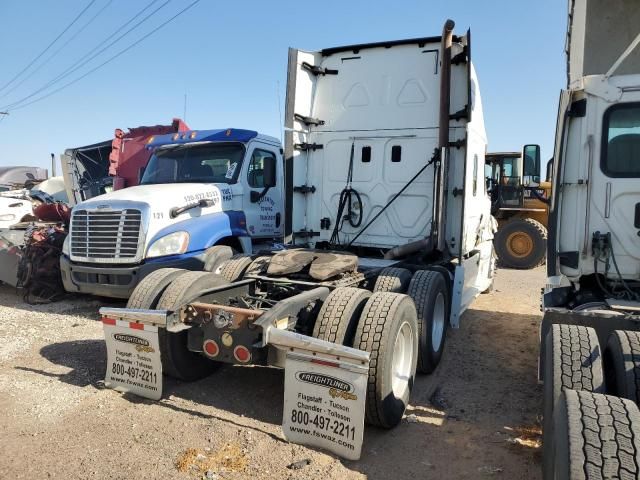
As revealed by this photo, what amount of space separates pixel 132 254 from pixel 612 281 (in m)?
5.60

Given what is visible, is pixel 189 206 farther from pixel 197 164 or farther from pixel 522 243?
pixel 522 243

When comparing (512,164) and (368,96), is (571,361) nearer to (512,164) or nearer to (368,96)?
(368,96)

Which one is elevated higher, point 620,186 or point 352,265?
point 620,186

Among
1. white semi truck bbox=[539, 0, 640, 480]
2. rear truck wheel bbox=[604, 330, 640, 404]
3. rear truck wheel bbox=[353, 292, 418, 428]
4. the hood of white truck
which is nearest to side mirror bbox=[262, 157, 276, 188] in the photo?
the hood of white truck

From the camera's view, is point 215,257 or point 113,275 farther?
point 113,275

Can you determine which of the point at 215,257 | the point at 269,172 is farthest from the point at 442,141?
the point at 215,257

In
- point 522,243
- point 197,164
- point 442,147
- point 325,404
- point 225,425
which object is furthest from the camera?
point 522,243

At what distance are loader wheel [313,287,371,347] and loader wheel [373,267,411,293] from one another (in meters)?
1.00

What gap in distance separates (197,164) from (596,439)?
22.8 feet

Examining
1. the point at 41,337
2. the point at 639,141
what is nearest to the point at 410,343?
the point at 639,141

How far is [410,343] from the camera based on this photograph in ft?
14.3

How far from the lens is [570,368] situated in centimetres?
296

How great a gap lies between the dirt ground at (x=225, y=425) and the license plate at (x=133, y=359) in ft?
0.36

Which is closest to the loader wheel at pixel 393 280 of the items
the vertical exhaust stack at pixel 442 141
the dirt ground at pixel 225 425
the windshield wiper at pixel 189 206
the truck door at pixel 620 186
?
the dirt ground at pixel 225 425
